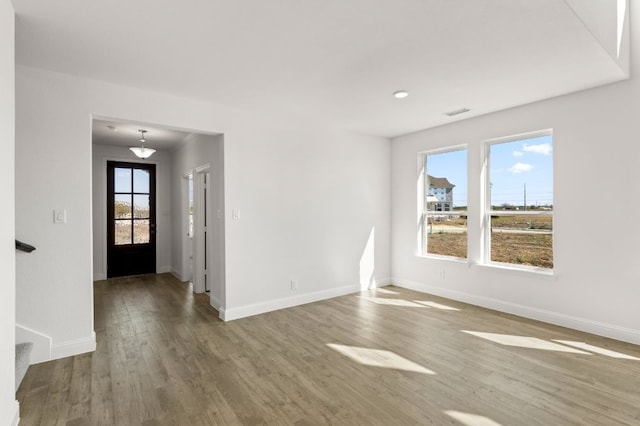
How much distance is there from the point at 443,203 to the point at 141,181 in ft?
19.2

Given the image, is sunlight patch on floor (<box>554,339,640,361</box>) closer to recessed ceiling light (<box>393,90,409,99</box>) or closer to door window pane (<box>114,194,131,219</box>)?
recessed ceiling light (<box>393,90,409,99</box>)

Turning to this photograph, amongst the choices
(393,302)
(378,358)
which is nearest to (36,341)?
(378,358)

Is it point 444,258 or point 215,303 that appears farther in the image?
point 444,258

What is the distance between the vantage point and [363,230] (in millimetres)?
5559

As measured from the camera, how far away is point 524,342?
3.37 meters

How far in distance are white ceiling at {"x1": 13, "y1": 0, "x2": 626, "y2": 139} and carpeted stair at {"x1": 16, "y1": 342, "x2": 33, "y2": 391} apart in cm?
241

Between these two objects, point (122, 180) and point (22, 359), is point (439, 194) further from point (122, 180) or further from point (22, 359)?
point (122, 180)

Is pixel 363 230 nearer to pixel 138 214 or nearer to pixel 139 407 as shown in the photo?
Result: pixel 139 407

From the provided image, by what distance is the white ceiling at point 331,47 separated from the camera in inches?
85.3

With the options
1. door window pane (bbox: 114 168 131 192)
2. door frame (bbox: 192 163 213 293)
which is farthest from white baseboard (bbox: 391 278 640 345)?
door window pane (bbox: 114 168 131 192)

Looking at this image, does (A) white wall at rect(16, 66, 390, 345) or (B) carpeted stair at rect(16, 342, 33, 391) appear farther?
(A) white wall at rect(16, 66, 390, 345)

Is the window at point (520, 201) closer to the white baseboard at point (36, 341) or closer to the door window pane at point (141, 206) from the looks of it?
the white baseboard at point (36, 341)

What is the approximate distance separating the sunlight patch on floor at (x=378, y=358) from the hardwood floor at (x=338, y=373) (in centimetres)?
2

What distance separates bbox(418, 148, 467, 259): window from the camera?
16.4 ft
